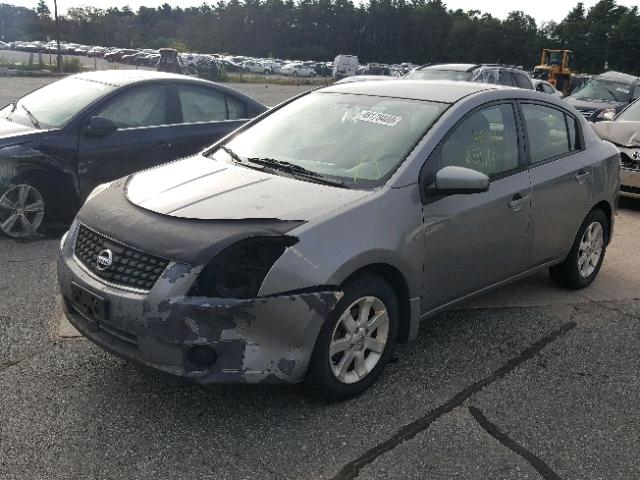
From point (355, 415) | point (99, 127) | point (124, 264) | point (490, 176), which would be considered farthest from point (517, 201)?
point (99, 127)

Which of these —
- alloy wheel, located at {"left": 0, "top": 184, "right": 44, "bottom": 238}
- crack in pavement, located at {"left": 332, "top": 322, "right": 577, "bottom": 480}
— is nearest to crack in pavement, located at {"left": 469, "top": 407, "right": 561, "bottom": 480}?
crack in pavement, located at {"left": 332, "top": 322, "right": 577, "bottom": 480}

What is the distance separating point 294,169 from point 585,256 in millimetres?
2811

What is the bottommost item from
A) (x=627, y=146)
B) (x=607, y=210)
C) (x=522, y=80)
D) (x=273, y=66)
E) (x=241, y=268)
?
(x=607, y=210)

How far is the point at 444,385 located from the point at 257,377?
1167mm

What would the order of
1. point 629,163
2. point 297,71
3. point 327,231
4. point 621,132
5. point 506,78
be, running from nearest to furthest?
point 327,231 < point 629,163 < point 621,132 < point 506,78 < point 297,71

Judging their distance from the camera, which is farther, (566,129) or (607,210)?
(607,210)

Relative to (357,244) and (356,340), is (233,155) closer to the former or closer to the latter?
(357,244)

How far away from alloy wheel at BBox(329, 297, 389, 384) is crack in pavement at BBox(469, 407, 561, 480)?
1.92ft

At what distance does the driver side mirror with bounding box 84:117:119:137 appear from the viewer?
605 centimetres

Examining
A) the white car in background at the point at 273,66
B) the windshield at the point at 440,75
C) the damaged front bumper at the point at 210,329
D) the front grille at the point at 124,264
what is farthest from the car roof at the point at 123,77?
the white car in background at the point at 273,66

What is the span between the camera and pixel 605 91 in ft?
52.7

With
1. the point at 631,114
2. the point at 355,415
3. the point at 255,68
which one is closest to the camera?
the point at 355,415

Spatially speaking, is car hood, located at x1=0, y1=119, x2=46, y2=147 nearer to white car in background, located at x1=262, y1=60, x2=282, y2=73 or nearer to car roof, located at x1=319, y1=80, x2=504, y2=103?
car roof, located at x1=319, y1=80, x2=504, y2=103

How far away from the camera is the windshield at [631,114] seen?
9.23 m
